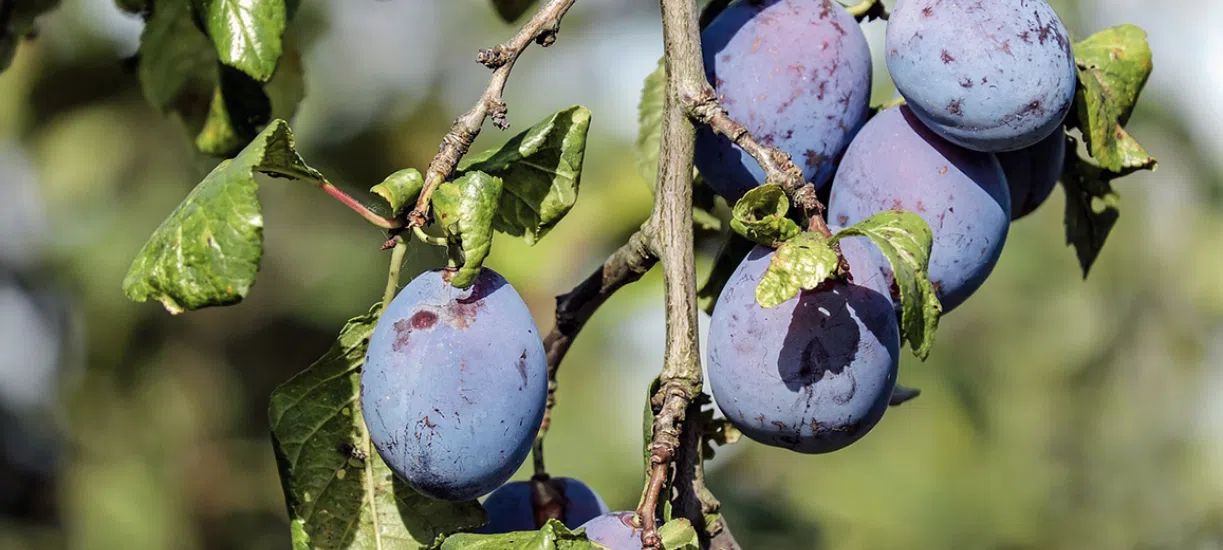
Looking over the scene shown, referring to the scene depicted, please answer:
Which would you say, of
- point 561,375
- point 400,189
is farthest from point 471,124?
point 561,375

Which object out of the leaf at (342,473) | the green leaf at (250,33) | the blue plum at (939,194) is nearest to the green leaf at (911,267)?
the blue plum at (939,194)

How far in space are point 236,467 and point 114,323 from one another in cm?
64

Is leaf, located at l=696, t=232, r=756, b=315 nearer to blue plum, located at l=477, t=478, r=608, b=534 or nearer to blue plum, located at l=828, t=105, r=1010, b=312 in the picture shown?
blue plum, located at l=828, t=105, r=1010, b=312

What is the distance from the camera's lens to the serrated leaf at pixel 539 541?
2.66 ft

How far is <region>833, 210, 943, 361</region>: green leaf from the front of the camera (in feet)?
2.69

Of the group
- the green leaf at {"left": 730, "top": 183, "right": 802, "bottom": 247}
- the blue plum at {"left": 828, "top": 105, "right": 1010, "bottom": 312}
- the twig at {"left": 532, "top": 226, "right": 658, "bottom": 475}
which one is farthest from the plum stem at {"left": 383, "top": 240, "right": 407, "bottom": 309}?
the blue plum at {"left": 828, "top": 105, "right": 1010, "bottom": 312}

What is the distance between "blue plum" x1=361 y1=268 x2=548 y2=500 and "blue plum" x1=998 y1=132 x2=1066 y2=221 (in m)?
0.53

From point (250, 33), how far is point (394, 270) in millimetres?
275

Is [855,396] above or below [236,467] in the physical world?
above

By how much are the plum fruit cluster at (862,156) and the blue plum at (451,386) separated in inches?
6.5

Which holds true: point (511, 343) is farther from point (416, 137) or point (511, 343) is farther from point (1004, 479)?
point (1004, 479)

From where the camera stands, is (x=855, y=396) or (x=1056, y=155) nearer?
(x=855, y=396)

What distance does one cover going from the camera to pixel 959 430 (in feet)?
12.7

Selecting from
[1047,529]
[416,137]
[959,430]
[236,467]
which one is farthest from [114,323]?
[1047,529]
